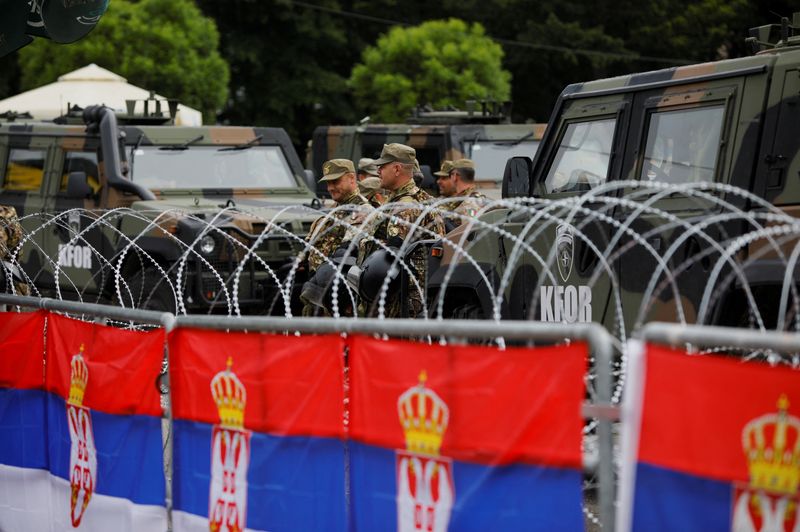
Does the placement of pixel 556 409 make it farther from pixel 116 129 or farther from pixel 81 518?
pixel 116 129

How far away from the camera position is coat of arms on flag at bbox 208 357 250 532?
525 cm

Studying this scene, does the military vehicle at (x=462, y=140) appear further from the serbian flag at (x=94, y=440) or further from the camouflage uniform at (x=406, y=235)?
the serbian flag at (x=94, y=440)

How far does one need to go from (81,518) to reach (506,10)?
3477cm

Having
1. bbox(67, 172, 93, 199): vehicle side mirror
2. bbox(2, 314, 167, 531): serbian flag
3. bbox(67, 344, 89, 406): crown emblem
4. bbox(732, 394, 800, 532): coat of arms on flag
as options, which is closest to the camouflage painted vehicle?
bbox(67, 172, 93, 199): vehicle side mirror

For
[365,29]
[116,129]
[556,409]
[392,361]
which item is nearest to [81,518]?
[392,361]

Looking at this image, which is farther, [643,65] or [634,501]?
[643,65]

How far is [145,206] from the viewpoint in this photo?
13.1 m

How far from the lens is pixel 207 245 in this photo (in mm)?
12492

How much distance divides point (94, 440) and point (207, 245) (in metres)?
6.41

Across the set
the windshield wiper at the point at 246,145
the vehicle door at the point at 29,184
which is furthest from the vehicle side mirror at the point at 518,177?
the vehicle door at the point at 29,184

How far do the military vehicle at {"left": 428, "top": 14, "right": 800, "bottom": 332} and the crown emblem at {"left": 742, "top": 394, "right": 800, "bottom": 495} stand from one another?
Answer: 2667mm

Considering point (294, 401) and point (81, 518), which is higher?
point (294, 401)

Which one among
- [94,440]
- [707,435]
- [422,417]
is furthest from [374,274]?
[707,435]

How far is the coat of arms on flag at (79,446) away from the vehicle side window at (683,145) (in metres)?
3.14
